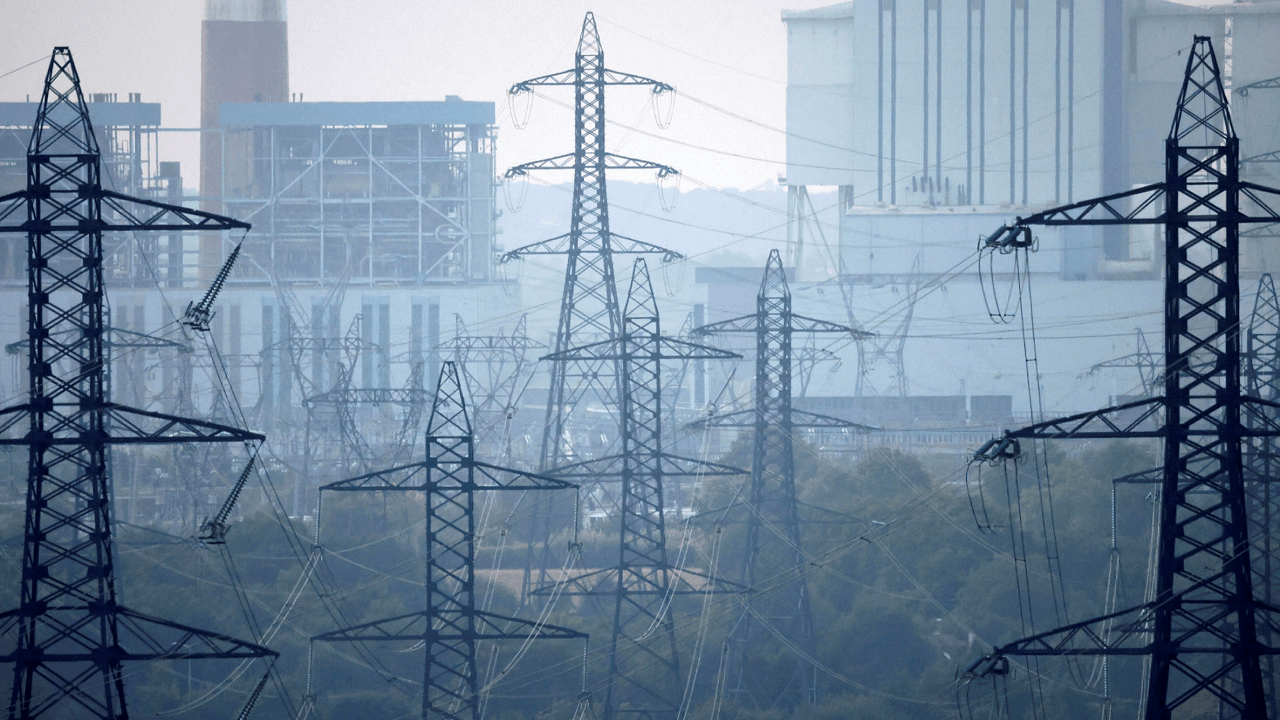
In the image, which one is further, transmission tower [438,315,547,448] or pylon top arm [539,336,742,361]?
transmission tower [438,315,547,448]

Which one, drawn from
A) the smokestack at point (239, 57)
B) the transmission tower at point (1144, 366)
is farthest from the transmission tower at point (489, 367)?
the smokestack at point (239, 57)

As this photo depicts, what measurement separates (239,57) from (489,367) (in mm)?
35786

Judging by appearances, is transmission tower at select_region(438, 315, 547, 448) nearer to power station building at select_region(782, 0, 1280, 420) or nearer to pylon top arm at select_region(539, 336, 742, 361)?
pylon top arm at select_region(539, 336, 742, 361)

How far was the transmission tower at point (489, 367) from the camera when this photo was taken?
48.6 metres

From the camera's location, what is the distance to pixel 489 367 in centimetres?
5503

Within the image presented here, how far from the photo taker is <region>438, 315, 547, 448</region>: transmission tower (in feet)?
159

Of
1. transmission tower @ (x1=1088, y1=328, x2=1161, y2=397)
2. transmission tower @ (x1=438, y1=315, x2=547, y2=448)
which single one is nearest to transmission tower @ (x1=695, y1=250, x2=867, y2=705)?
transmission tower @ (x1=1088, y1=328, x2=1161, y2=397)

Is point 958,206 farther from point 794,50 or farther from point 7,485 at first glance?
point 7,485

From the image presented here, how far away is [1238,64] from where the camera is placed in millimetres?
74625

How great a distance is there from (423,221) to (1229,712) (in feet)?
189

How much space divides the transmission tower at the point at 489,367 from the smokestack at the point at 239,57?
2024 cm

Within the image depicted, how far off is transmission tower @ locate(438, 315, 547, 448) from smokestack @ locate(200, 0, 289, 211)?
20237mm

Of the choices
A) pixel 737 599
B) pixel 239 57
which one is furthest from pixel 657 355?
pixel 239 57

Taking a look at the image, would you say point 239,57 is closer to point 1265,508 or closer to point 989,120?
point 989,120
